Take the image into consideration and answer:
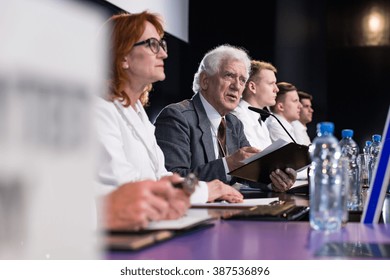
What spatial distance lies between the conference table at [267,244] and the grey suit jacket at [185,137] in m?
1.11

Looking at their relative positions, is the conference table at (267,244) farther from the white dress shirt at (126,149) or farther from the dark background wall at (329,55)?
the dark background wall at (329,55)

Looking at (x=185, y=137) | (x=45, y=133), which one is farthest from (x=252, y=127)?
(x=45, y=133)

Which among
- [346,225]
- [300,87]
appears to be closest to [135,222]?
[346,225]

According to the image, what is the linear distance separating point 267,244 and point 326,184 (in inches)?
14.5

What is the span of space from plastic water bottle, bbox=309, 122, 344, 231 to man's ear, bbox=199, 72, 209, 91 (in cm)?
139

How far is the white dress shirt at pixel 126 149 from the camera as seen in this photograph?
143 centimetres

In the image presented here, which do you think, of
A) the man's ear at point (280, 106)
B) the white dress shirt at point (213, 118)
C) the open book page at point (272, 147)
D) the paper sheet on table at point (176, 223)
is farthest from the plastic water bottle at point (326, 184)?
the man's ear at point (280, 106)

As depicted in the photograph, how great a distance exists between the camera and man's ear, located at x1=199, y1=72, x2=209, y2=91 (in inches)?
107

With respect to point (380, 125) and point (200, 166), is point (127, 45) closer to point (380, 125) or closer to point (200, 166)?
point (200, 166)

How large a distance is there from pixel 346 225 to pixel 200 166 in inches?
41.4

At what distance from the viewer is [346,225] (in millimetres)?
1204

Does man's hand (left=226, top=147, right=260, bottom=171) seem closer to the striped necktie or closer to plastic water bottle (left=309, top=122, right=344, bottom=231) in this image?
the striped necktie

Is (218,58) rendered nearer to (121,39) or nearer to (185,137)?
(185,137)

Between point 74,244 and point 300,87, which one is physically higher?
point 300,87
